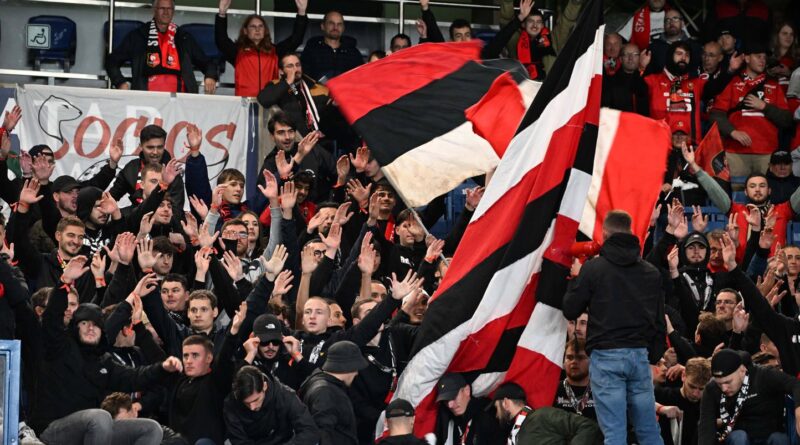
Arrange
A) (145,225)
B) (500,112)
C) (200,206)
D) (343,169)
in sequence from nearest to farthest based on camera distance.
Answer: (145,225)
(500,112)
(200,206)
(343,169)

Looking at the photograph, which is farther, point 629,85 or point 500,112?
point 629,85

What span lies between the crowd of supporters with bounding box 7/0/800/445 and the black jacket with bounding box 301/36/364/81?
0.04m

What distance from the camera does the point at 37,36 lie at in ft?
64.7

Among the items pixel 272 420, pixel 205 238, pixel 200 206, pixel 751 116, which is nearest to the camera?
pixel 272 420

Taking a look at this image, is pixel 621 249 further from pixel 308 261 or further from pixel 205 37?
pixel 205 37

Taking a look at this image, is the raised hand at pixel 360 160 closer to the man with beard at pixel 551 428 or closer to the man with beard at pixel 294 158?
the man with beard at pixel 294 158

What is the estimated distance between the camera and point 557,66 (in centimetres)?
1265

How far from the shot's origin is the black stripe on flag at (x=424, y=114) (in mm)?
13781

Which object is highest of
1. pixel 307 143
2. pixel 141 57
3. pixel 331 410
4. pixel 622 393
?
pixel 141 57

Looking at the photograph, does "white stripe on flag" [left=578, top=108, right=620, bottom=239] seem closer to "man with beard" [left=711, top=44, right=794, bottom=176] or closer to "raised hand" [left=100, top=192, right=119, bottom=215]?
"raised hand" [left=100, top=192, right=119, bottom=215]

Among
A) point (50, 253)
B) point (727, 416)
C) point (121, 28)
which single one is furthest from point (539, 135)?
point (121, 28)

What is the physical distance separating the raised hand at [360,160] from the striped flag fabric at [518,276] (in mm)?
3518

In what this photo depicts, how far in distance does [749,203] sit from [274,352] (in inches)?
271

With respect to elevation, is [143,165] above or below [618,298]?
below
